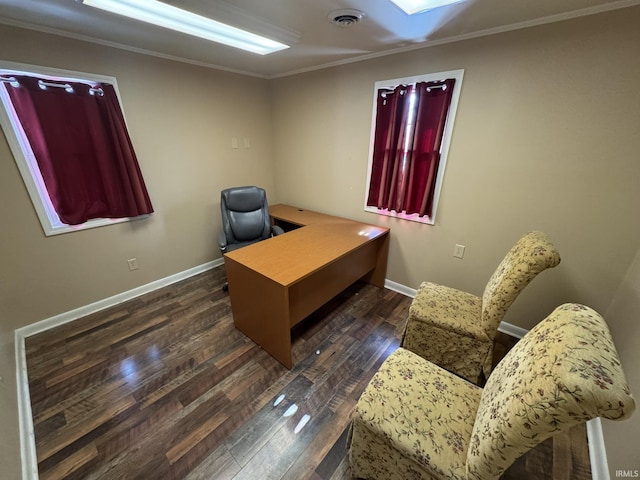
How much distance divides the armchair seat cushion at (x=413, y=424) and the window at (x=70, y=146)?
2524mm

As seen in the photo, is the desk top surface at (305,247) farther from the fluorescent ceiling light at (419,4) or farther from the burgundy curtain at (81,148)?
the fluorescent ceiling light at (419,4)

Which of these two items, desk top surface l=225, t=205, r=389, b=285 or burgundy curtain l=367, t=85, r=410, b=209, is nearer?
desk top surface l=225, t=205, r=389, b=285

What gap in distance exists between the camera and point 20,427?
132 cm

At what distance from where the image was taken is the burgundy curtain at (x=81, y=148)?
178 centimetres

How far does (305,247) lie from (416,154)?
4.13 feet

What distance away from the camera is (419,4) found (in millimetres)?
1365

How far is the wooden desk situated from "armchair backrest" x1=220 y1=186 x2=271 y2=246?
60 centimetres

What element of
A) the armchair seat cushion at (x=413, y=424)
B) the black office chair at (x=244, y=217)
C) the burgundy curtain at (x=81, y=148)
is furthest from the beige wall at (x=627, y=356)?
the burgundy curtain at (x=81, y=148)

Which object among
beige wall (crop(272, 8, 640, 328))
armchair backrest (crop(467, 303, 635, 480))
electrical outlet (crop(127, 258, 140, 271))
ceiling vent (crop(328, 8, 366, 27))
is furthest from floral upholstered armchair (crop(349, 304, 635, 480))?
electrical outlet (crop(127, 258, 140, 271))

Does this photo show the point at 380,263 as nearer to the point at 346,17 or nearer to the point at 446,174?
the point at 446,174

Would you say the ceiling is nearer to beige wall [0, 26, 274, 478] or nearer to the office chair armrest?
beige wall [0, 26, 274, 478]

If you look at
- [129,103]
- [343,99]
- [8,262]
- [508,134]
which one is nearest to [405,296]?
[508,134]

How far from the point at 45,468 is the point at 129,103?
2524 millimetres

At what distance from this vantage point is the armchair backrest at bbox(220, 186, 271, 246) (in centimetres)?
261
